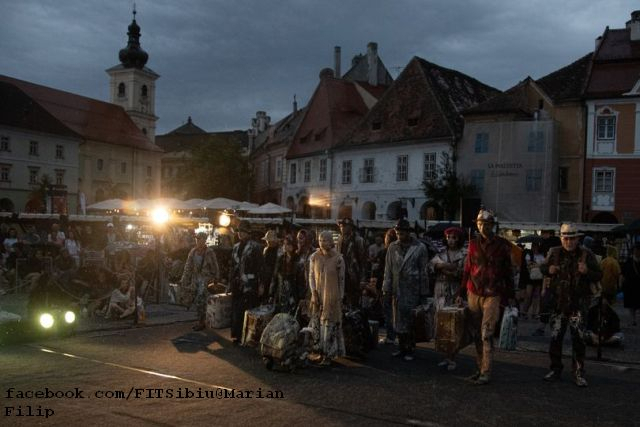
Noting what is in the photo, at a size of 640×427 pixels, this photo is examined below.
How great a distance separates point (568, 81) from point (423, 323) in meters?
32.2

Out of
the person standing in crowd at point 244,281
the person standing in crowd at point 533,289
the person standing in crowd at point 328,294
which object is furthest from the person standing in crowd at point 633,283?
the person standing in crowd at point 244,281

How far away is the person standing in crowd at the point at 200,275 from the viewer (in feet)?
38.8

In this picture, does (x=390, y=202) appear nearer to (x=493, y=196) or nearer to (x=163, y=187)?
(x=493, y=196)

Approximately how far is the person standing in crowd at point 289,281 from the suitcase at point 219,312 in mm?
1411

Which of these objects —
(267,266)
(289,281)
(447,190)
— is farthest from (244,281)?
(447,190)

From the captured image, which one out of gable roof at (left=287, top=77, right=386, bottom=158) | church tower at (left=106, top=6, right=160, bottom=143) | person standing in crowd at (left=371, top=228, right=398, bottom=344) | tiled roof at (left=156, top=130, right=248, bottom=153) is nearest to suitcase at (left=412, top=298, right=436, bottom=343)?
person standing in crowd at (left=371, top=228, right=398, bottom=344)

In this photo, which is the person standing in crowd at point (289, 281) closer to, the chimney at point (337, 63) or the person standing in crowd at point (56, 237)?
the person standing in crowd at point (56, 237)

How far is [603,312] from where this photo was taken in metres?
11.0

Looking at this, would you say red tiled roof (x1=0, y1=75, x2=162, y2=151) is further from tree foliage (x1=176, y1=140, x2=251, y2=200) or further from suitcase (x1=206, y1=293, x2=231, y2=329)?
suitcase (x1=206, y1=293, x2=231, y2=329)

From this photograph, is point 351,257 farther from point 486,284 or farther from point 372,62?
point 372,62

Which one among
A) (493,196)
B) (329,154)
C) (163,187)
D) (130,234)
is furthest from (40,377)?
(163,187)

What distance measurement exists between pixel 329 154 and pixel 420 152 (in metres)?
8.13

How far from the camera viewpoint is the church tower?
8175 centimetres

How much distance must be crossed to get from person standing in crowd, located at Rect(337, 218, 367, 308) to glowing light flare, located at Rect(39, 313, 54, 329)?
4.71 meters
